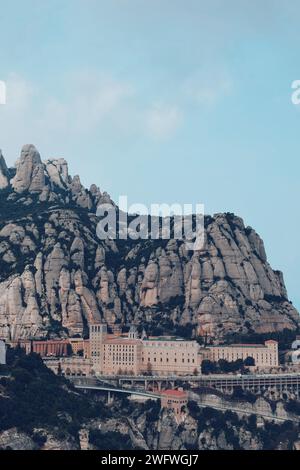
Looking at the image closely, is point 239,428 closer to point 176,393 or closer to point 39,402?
point 176,393

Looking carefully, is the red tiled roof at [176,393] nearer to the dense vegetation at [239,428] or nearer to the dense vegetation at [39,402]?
the dense vegetation at [239,428]

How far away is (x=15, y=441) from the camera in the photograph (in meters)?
171

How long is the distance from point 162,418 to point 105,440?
1519 cm

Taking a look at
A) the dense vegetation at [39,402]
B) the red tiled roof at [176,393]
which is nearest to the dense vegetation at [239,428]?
the red tiled roof at [176,393]

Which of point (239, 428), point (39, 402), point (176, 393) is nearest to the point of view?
point (39, 402)

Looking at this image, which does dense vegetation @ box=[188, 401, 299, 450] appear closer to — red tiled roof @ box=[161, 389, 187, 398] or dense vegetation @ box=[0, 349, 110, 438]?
red tiled roof @ box=[161, 389, 187, 398]

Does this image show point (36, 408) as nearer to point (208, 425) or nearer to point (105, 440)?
point (105, 440)

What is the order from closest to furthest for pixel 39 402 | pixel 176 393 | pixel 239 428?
1. pixel 39 402
2. pixel 239 428
3. pixel 176 393

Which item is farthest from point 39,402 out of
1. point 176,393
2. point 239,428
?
point 239,428

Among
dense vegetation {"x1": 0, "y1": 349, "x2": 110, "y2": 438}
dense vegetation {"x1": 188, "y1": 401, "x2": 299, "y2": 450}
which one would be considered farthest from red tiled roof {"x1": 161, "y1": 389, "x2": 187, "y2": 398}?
dense vegetation {"x1": 0, "y1": 349, "x2": 110, "y2": 438}
